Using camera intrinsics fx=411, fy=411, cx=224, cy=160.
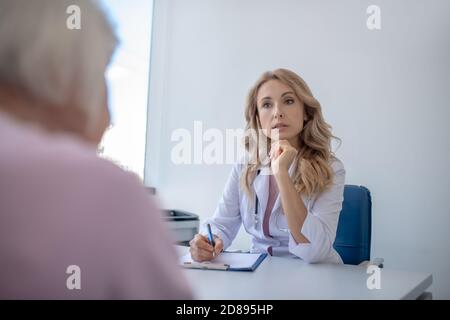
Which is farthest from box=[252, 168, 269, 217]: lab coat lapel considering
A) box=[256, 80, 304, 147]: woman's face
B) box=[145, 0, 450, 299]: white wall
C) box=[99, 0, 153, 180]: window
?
box=[99, 0, 153, 180]: window

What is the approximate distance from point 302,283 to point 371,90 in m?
1.56

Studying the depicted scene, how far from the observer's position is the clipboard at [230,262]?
1.17 metres

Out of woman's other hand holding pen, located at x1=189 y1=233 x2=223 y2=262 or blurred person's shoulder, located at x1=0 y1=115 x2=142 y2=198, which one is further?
woman's other hand holding pen, located at x1=189 y1=233 x2=223 y2=262

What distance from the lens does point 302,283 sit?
102 centimetres

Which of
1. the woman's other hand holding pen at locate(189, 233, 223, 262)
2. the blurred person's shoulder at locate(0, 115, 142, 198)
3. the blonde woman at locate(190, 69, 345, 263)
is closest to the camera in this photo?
the blurred person's shoulder at locate(0, 115, 142, 198)

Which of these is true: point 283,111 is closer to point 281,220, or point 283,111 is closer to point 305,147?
point 305,147

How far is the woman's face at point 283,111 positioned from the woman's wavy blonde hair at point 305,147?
2 centimetres

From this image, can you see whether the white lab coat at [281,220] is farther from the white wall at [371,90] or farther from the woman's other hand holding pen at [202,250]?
the white wall at [371,90]

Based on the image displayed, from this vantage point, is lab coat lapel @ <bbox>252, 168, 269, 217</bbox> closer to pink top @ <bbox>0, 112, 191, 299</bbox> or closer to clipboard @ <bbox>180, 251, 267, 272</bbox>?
clipboard @ <bbox>180, 251, 267, 272</bbox>

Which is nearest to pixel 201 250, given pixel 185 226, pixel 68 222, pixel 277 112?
pixel 277 112

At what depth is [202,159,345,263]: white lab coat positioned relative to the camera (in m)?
1.32

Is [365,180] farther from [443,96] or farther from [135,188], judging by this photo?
[135,188]

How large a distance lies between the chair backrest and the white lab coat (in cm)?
19

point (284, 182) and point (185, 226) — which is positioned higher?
point (284, 182)
